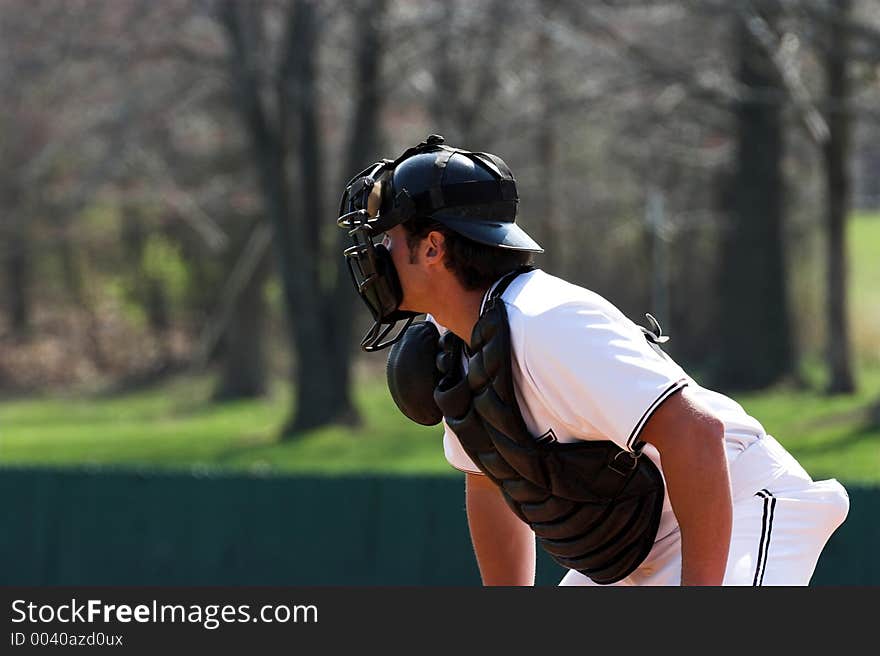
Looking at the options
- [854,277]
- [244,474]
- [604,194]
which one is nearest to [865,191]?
[854,277]

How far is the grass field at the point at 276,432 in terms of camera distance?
56.2 ft

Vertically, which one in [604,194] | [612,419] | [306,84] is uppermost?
[612,419]

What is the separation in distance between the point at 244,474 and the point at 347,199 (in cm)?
744

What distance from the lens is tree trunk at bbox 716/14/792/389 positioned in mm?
23203

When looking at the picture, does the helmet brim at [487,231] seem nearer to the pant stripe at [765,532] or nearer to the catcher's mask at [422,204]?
the catcher's mask at [422,204]

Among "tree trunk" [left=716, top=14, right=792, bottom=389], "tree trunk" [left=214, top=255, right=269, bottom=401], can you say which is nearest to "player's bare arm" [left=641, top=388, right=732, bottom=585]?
"tree trunk" [left=716, top=14, right=792, bottom=389]

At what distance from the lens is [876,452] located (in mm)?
15797

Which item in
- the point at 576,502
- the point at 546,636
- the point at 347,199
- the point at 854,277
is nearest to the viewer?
the point at 546,636

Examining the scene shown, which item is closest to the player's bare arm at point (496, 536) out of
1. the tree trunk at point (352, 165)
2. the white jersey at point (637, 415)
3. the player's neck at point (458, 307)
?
the white jersey at point (637, 415)

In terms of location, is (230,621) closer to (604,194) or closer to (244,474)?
(244,474)

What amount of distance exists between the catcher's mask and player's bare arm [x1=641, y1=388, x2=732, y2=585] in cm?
59

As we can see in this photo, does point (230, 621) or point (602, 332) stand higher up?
point (602, 332)

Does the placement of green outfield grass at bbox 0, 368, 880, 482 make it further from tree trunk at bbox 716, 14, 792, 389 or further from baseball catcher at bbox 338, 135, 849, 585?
baseball catcher at bbox 338, 135, 849, 585

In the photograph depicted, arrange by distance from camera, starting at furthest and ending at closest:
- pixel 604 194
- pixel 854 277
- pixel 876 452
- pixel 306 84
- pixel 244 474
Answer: pixel 854 277
pixel 604 194
pixel 306 84
pixel 876 452
pixel 244 474
